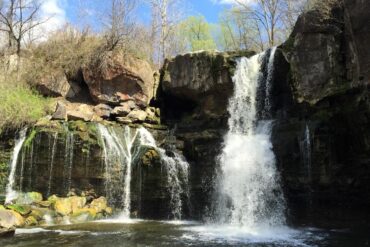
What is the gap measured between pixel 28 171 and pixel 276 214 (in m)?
10.4

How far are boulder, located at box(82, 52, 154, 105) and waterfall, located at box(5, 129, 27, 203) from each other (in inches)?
195

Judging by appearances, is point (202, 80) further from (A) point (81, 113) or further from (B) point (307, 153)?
(B) point (307, 153)

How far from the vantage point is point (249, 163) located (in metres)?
17.1

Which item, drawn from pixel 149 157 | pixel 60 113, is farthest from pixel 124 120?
pixel 149 157

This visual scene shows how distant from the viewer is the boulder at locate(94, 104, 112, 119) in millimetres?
21266

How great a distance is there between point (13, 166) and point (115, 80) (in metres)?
7.28

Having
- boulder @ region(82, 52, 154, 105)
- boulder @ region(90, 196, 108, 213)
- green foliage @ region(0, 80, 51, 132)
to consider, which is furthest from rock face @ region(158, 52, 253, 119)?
boulder @ region(90, 196, 108, 213)

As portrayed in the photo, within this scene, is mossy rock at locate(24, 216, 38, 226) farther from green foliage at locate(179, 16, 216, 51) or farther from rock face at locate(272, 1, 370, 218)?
green foliage at locate(179, 16, 216, 51)

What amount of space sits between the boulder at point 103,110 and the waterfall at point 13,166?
3.95m

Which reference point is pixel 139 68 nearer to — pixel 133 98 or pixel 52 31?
pixel 133 98

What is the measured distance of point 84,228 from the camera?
14461 millimetres

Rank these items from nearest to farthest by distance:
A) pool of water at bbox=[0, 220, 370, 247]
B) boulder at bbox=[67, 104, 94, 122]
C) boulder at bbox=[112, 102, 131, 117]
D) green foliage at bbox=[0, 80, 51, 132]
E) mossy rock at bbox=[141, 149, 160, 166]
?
pool of water at bbox=[0, 220, 370, 247] < mossy rock at bbox=[141, 149, 160, 166] < green foliage at bbox=[0, 80, 51, 132] < boulder at bbox=[67, 104, 94, 122] < boulder at bbox=[112, 102, 131, 117]

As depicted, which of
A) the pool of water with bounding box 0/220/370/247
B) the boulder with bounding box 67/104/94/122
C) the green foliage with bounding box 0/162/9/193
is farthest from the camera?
the boulder with bounding box 67/104/94/122

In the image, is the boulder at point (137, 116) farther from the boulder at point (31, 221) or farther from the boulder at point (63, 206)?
the boulder at point (31, 221)
